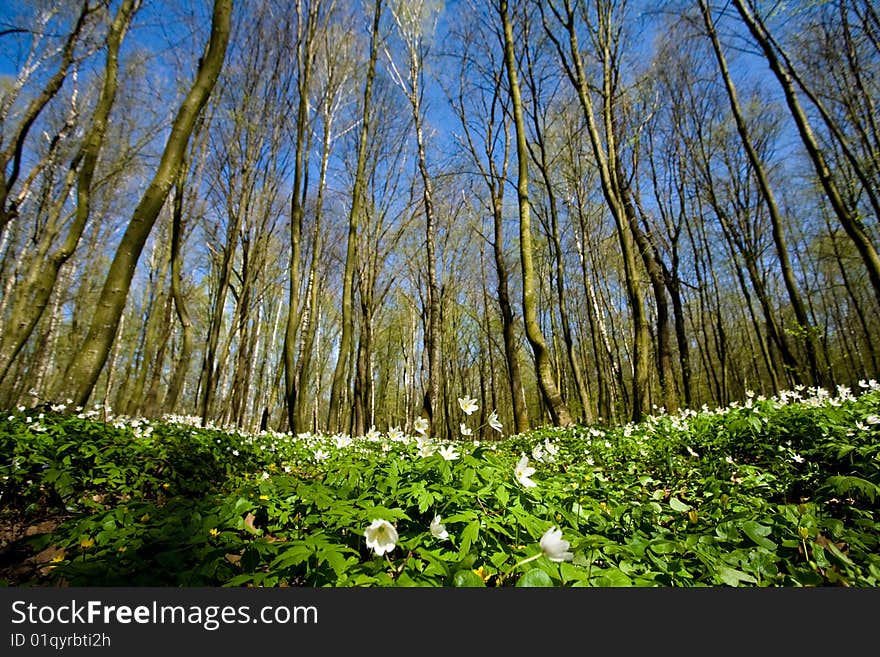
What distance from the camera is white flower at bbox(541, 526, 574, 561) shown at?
1.14 meters

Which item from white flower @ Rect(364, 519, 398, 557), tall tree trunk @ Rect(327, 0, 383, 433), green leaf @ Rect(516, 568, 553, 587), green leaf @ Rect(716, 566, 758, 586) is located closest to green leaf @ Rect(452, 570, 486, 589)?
green leaf @ Rect(516, 568, 553, 587)

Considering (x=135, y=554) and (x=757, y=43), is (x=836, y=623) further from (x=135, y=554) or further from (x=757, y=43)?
(x=757, y=43)

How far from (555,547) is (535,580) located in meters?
0.13

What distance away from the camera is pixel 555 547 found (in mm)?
1151

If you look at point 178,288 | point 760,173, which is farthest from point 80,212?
point 760,173

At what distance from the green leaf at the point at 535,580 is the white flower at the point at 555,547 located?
8 cm

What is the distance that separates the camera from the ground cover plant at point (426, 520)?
121 cm

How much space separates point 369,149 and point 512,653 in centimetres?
1679

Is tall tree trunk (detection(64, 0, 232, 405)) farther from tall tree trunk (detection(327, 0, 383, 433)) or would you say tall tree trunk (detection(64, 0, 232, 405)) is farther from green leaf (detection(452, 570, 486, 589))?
tall tree trunk (detection(327, 0, 383, 433))

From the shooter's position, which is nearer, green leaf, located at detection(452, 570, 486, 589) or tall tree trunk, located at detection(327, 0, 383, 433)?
green leaf, located at detection(452, 570, 486, 589)

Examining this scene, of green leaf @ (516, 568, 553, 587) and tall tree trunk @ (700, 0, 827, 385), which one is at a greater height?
tall tree trunk @ (700, 0, 827, 385)

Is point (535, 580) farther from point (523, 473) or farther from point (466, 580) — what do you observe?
point (523, 473)

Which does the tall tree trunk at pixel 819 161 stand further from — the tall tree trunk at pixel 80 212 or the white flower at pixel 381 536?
the tall tree trunk at pixel 80 212

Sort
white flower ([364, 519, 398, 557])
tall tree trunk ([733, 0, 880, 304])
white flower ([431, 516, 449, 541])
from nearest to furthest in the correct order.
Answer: white flower ([364, 519, 398, 557]) → white flower ([431, 516, 449, 541]) → tall tree trunk ([733, 0, 880, 304])
